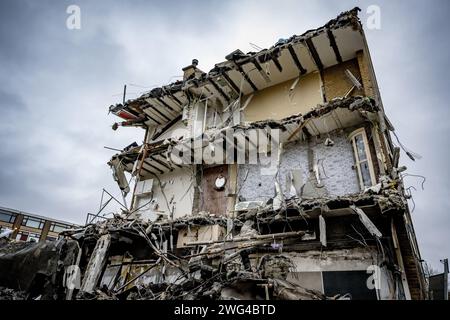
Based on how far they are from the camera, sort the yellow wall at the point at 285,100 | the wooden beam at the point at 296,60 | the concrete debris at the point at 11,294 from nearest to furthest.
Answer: the concrete debris at the point at 11,294 < the wooden beam at the point at 296,60 < the yellow wall at the point at 285,100

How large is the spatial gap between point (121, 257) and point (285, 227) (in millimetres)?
7823

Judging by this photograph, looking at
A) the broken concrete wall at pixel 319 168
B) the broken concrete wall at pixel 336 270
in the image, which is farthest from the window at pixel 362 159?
the broken concrete wall at pixel 336 270

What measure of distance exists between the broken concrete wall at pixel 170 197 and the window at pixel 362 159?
725 cm

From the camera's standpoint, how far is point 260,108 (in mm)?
12531

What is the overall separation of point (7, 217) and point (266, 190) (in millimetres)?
51378

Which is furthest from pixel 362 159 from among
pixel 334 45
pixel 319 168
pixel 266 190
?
pixel 334 45

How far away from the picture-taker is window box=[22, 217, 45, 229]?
45.0 meters

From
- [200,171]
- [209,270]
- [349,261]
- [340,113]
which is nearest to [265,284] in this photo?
[209,270]

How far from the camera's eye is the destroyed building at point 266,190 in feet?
22.5

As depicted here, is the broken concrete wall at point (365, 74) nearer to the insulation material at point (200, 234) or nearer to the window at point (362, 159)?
the window at point (362, 159)

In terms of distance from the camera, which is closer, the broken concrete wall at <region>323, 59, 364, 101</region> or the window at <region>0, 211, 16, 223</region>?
the broken concrete wall at <region>323, 59, 364, 101</region>

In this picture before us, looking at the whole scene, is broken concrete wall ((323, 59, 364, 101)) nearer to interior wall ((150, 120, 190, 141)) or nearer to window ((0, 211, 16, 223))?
interior wall ((150, 120, 190, 141))

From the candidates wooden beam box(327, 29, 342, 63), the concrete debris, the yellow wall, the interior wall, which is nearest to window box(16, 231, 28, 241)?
the interior wall

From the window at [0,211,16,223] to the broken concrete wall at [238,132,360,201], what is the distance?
4984 cm
